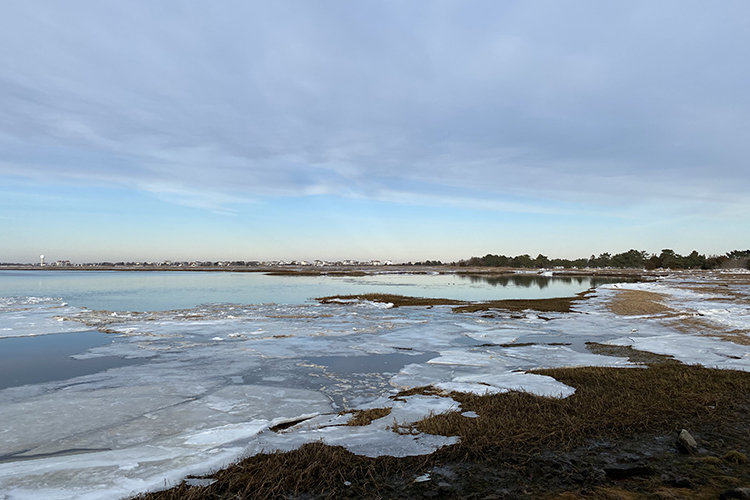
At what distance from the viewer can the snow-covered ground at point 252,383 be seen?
5000 mm

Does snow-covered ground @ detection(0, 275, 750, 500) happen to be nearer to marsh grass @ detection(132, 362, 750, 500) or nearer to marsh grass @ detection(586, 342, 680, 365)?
marsh grass @ detection(132, 362, 750, 500)

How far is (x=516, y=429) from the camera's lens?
5.62 meters

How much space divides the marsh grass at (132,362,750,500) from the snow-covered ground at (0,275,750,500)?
1.24 feet

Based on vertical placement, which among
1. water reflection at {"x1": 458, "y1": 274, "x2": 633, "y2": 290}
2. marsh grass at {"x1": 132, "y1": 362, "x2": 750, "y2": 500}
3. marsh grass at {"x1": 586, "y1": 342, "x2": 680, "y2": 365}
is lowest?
water reflection at {"x1": 458, "y1": 274, "x2": 633, "y2": 290}

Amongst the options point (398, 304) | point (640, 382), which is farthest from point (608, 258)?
point (640, 382)

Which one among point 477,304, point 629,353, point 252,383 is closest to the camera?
Result: point 252,383

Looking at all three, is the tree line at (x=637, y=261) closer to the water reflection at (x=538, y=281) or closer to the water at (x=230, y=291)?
the water reflection at (x=538, y=281)

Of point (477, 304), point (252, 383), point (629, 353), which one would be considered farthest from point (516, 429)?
point (477, 304)

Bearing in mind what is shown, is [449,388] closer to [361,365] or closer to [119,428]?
[361,365]

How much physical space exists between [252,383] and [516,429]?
5730 millimetres

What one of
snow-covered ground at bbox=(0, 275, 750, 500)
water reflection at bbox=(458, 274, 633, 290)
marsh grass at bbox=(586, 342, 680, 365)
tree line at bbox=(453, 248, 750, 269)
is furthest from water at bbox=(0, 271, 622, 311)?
tree line at bbox=(453, 248, 750, 269)

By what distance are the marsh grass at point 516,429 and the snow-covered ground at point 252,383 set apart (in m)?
0.38

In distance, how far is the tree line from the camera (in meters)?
122

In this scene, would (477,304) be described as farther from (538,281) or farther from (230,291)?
(538,281)
